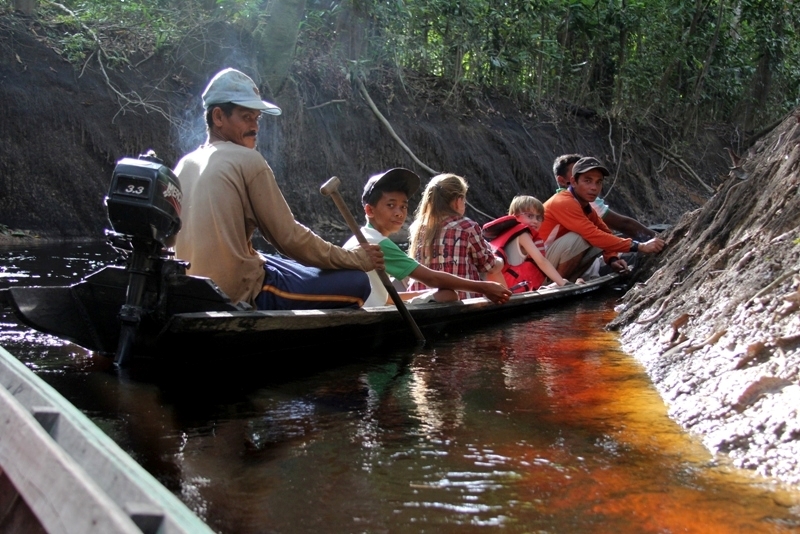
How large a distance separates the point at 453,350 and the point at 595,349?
0.86m

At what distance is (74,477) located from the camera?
66.1 inches

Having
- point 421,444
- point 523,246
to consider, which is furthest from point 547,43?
point 421,444

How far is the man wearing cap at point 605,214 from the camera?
8.70 meters

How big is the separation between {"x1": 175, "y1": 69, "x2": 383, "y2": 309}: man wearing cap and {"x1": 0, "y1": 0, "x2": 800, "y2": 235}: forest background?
477 cm

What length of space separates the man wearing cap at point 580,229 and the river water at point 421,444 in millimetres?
2855

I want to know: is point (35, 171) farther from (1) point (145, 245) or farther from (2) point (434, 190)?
(1) point (145, 245)

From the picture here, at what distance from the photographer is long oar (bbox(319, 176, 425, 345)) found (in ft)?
16.9

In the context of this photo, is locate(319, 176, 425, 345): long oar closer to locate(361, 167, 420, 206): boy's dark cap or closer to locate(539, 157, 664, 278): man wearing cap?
locate(361, 167, 420, 206): boy's dark cap

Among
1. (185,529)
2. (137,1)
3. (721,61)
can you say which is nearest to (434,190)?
(185,529)

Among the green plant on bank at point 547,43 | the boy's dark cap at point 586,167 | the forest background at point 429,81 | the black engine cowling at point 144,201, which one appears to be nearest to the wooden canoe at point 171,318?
the black engine cowling at point 144,201

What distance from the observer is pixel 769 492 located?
8.91 feet

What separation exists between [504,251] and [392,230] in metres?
2.12

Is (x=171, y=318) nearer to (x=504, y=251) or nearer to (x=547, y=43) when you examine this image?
(x=504, y=251)

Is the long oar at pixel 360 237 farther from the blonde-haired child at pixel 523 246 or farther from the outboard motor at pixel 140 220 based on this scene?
the blonde-haired child at pixel 523 246
